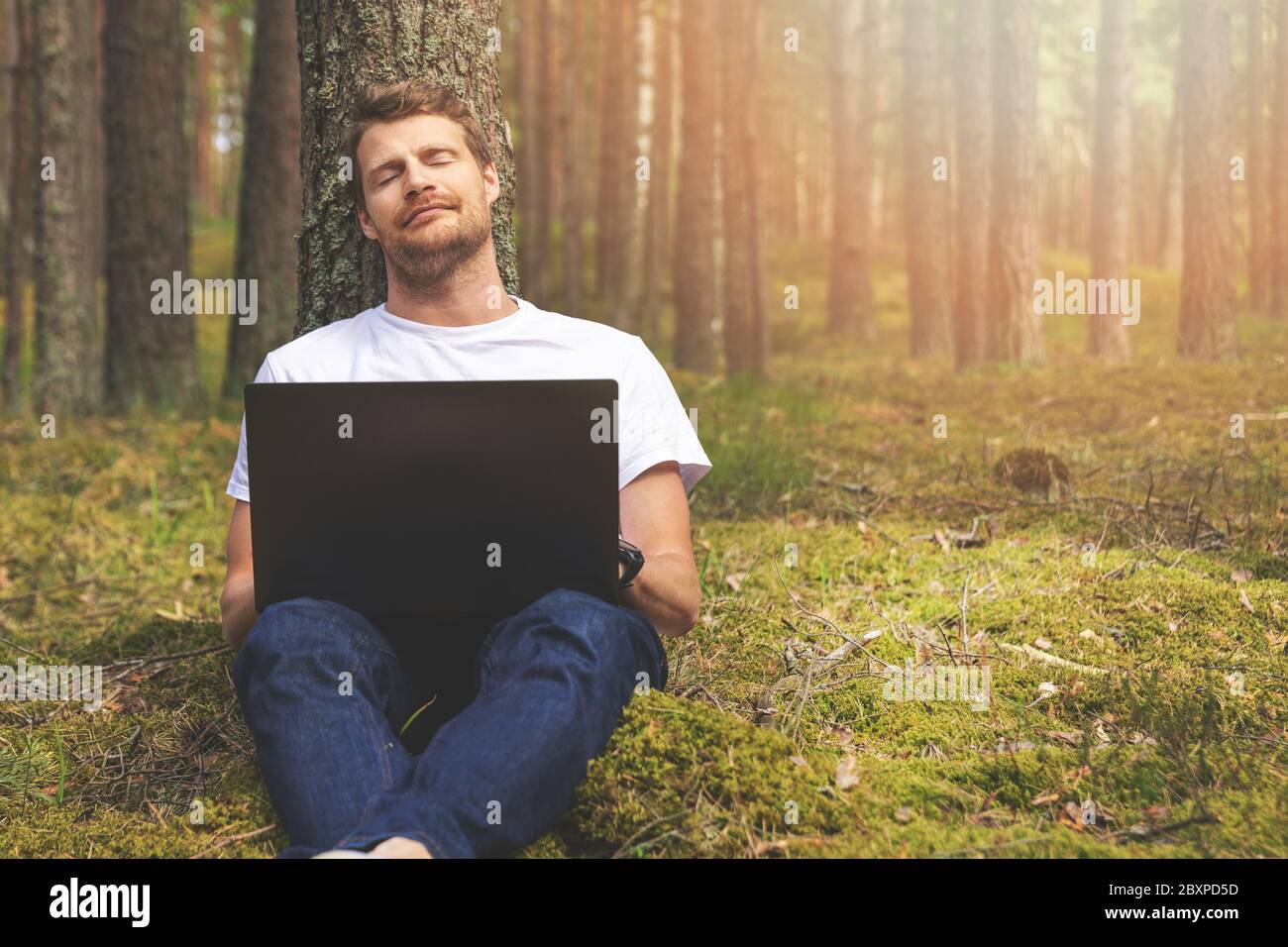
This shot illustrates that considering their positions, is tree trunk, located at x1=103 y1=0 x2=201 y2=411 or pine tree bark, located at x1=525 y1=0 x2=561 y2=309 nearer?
tree trunk, located at x1=103 y1=0 x2=201 y2=411

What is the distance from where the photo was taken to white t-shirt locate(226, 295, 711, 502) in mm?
3008

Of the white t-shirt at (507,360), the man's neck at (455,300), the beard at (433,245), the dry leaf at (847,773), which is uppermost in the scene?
the beard at (433,245)

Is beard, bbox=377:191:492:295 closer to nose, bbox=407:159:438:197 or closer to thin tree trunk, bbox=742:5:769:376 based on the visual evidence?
nose, bbox=407:159:438:197

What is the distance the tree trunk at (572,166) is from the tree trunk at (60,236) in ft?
29.6

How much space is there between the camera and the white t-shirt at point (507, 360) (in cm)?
301

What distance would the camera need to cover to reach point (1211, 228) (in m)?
9.07

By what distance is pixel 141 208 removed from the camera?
833 centimetres

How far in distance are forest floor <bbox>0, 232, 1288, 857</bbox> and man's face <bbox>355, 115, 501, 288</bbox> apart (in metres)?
1.40

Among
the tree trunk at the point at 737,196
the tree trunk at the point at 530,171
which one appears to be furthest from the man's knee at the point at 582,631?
the tree trunk at the point at 530,171

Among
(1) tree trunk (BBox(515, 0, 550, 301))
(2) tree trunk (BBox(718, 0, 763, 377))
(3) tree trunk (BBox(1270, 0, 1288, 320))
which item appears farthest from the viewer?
(1) tree trunk (BBox(515, 0, 550, 301))

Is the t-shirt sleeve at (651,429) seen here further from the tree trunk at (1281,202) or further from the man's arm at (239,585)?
the tree trunk at (1281,202)

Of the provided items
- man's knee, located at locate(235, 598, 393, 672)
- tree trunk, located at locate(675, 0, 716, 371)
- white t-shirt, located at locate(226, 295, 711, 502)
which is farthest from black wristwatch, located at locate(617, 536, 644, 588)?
tree trunk, located at locate(675, 0, 716, 371)

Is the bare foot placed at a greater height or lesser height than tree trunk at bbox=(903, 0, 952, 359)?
lesser

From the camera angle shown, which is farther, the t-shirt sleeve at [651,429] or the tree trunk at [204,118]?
the tree trunk at [204,118]
